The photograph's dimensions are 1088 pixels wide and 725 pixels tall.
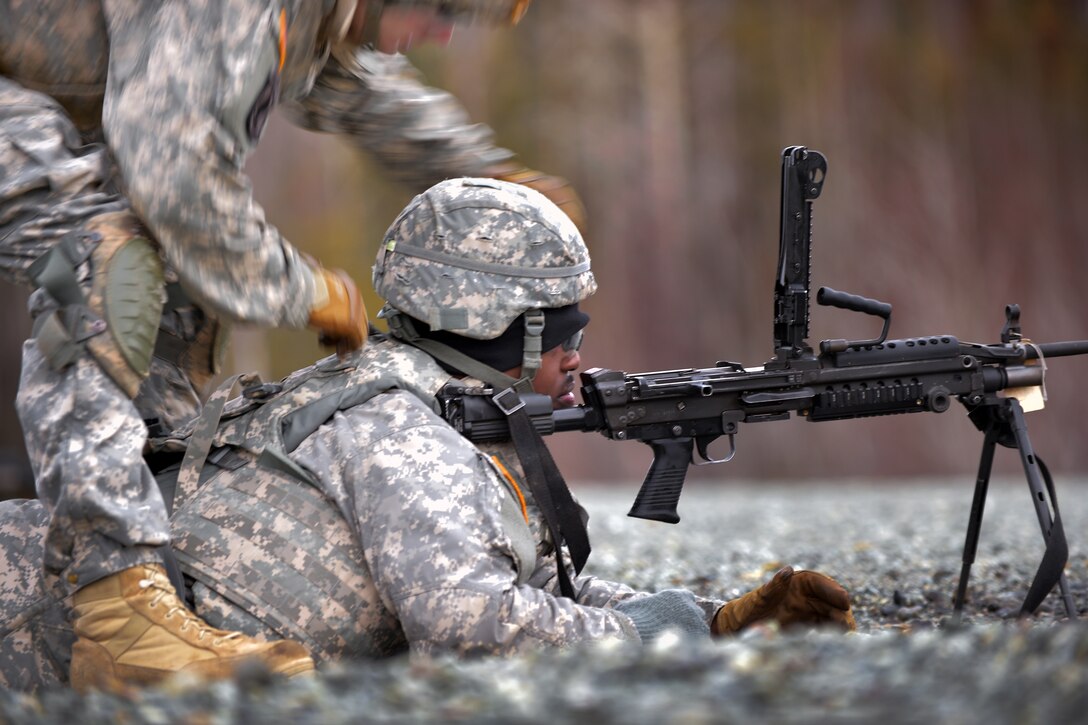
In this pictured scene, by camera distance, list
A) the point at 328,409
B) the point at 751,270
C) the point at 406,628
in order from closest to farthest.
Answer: the point at 406,628 → the point at 328,409 → the point at 751,270

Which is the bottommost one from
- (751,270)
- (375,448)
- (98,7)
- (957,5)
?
(751,270)

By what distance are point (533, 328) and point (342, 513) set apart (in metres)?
0.79

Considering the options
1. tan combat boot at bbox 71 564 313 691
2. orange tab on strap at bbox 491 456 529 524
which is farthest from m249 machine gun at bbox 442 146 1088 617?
tan combat boot at bbox 71 564 313 691

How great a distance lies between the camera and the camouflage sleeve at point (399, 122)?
4578 millimetres

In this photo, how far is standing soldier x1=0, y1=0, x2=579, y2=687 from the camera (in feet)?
11.0

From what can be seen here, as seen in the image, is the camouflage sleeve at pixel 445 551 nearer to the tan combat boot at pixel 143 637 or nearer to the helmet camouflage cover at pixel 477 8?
the tan combat boot at pixel 143 637

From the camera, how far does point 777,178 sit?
17906 millimetres

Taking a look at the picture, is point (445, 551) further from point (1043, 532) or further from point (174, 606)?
point (1043, 532)

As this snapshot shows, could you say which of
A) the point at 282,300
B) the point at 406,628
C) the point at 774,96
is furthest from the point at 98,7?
the point at 774,96

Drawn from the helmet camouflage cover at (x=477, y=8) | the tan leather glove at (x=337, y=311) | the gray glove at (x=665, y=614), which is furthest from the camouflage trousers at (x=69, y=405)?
the gray glove at (x=665, y=614)

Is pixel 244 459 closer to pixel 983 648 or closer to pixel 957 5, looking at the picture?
pixel 983 648

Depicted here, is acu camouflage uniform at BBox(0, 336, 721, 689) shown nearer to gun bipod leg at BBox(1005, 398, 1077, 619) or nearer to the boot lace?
the boot lace

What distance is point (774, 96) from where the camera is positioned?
18.4m

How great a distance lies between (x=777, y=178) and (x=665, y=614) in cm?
1471
